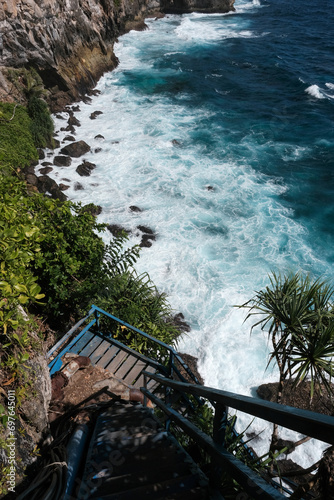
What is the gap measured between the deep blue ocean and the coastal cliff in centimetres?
170

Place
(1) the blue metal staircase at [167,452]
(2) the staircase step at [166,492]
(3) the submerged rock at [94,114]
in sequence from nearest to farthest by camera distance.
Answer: (1) the blue metal staircase at [167,452]
(2) the staircase step at [166,492]
(3) the submerged rock at [94,114]

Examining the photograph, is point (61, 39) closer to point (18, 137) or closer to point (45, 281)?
point (18, 137)

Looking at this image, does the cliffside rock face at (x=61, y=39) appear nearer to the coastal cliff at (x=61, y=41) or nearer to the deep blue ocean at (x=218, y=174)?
the coastal cliff at (x=61, y=41)

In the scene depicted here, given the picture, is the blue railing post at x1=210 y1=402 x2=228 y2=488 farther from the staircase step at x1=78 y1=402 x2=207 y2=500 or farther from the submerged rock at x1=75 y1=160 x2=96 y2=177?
the submerged rock at x1=75 y1=160 x2=96 y2=177

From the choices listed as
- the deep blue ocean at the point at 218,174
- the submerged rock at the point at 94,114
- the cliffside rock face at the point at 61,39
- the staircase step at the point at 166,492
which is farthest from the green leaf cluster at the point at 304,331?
the cliffside rock face at the point at 61,39

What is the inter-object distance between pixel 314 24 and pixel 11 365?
57001 millimetres

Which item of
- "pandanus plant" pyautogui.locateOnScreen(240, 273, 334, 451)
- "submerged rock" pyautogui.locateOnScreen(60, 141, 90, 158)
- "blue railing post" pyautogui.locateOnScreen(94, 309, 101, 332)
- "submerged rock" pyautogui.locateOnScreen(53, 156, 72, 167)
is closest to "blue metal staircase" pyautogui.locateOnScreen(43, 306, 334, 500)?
"blue railing post" pyautogui.locateOnScreen(94, 309, 101, 332)

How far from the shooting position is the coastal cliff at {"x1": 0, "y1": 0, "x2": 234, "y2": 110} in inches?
768

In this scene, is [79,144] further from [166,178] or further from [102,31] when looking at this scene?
[102,31]

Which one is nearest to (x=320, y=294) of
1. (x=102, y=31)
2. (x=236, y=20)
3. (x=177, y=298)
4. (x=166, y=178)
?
(x=177, y=298)

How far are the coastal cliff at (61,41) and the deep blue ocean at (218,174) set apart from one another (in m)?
1.70

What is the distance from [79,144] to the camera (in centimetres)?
1969

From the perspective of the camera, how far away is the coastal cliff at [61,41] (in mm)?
19500

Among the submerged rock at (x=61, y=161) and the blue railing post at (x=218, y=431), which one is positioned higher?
the submerged rock at (x=61, y=161)
